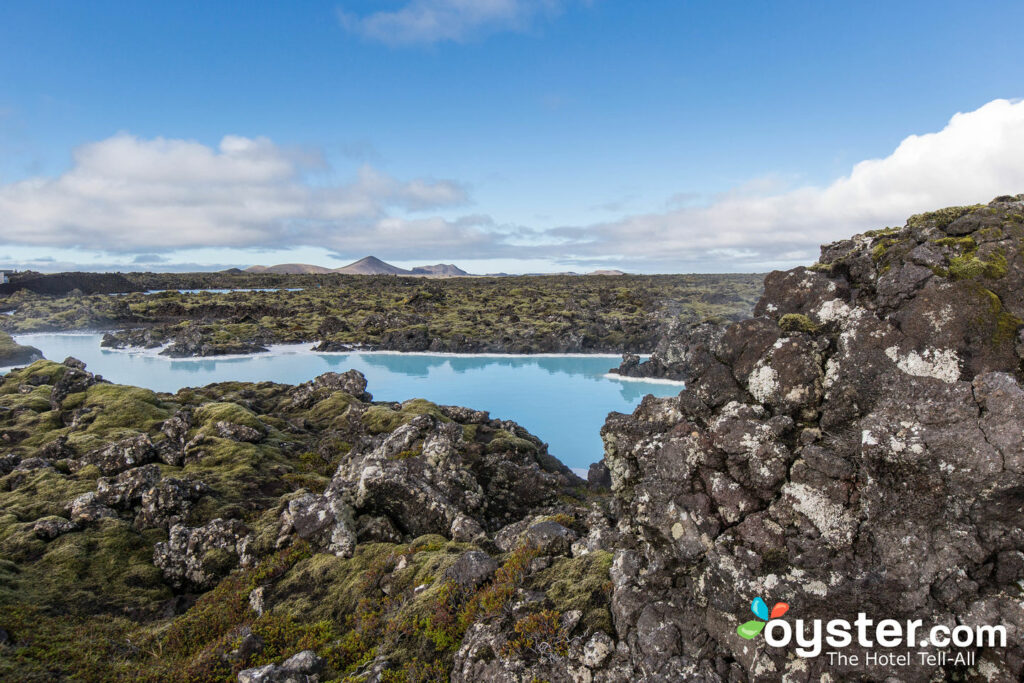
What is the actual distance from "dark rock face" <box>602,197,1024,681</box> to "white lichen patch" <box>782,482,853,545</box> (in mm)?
14

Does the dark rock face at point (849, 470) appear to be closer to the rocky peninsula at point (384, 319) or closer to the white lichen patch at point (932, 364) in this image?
the white lichen patch at point (932, 364)

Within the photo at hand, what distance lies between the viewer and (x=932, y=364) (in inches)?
233

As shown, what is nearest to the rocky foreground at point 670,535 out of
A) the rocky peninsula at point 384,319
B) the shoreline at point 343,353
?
the rocky peninsula at point 384,319

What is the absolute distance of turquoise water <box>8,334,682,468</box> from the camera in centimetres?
3116

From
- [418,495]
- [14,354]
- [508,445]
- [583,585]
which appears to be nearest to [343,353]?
→ [14,354]

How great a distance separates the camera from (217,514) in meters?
11.9

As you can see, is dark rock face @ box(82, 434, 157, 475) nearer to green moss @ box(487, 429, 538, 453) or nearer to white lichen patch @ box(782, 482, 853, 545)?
green moss @ box(487, 429, 538, 453)

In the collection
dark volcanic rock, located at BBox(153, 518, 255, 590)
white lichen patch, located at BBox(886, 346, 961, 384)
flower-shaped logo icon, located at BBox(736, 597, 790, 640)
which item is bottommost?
dark volcanic rock, located at BBox(153, 518, 255, 590)

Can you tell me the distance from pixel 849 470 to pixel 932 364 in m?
1.68

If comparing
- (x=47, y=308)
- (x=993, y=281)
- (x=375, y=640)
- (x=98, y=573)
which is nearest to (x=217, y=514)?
(x=98, y=573)

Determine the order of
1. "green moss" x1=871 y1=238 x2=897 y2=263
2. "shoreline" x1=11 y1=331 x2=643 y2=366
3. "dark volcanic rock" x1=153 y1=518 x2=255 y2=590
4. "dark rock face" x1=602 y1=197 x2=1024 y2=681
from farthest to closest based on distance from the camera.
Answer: "shoreline" x1=11 y1=331 x2=643 y2=366, "dark volcanic rock" x1=153 y1=518 x2=255 y2=590, "green moss" x1=871 y1=238 x2=897 y2=263, "dark rock face" x1=602 y1=197 x2=1024 y2=681

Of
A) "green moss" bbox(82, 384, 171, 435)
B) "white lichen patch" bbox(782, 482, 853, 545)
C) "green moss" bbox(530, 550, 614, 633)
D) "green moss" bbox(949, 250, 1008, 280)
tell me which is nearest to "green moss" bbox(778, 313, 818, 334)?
"green moss" bbox(949, 250, 1008, 280)

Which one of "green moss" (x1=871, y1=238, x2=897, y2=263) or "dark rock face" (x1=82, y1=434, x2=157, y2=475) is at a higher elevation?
"green moss" (x1=871, y1=238, x2=897, y2=263)

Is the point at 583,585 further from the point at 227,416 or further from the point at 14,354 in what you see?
the point at 14,354
